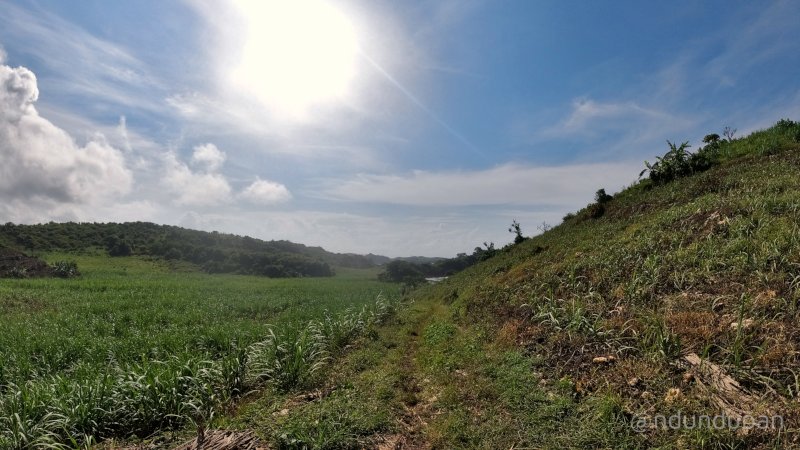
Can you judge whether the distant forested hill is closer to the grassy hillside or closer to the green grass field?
the green grass field

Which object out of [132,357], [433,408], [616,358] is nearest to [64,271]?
[132,357]

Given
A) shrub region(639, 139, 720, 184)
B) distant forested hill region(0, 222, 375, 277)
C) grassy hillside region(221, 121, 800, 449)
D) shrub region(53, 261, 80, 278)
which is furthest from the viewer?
distant forested hill region(0, 222, 375, 277)

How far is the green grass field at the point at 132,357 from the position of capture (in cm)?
739

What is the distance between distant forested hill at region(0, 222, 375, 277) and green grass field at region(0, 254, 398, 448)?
73816mm

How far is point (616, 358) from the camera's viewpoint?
7477 millimetres

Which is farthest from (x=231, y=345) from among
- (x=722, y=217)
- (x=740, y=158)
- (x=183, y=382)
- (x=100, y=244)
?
(x=100, y=244)

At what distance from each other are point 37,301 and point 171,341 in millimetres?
20682

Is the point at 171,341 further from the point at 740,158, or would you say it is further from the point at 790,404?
the point at 740,158

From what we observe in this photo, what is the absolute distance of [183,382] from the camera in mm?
8508

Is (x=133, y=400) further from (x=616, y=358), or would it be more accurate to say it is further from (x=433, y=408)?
(x=616, y=358)

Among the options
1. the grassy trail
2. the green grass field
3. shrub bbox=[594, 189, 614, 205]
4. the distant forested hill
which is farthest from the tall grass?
the distant forested hill

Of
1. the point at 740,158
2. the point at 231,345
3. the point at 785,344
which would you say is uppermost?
the point at 740,158

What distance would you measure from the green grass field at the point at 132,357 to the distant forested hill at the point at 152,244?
7382cm

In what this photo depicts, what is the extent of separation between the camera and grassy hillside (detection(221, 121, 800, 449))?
5.78 m
